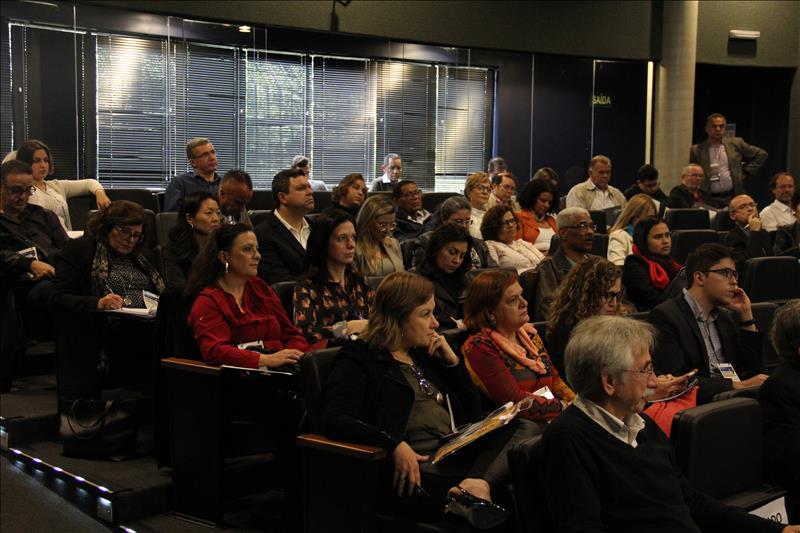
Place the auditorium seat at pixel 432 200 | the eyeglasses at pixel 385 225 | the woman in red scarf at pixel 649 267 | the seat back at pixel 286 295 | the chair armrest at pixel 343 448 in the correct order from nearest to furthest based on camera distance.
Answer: the chair armrest at pixel 343 448 → the seat back at pixel 286 295 → the woman in red scarf at pixel 649 267 → the eyeglasses at pixel 385 225 → the auditorium seat at pixel 432 200

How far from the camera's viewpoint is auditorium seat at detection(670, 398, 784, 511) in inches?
107

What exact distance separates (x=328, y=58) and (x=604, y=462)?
7.92 metres

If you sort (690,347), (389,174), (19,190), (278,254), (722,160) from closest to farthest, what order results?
(690,347) < (278,254) < (19,190) < (389,174) < (722,160)

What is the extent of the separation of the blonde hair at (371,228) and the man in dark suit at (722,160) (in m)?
6.29

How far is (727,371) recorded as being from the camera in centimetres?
396

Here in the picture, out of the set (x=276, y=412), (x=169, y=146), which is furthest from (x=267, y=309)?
(x=169, y=146)

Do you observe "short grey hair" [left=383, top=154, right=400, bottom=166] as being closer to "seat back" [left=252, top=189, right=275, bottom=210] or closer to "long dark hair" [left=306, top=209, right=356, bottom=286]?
"seat back" [left=252, top=189, right=275, bottom=210]

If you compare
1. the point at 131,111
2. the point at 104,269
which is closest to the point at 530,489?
the point at 104,269

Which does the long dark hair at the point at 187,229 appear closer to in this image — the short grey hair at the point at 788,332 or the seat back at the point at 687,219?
the short grey hair at the point at 788,332

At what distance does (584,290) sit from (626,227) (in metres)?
3.18

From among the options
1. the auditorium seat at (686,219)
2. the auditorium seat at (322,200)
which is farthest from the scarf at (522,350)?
the auditorium seat at (686,219)

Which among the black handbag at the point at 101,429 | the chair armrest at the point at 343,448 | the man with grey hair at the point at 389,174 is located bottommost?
the black handbag at the point at 101,429

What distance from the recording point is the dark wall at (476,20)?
8992 millimetres

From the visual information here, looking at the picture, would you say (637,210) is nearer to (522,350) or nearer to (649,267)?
(649,267)
